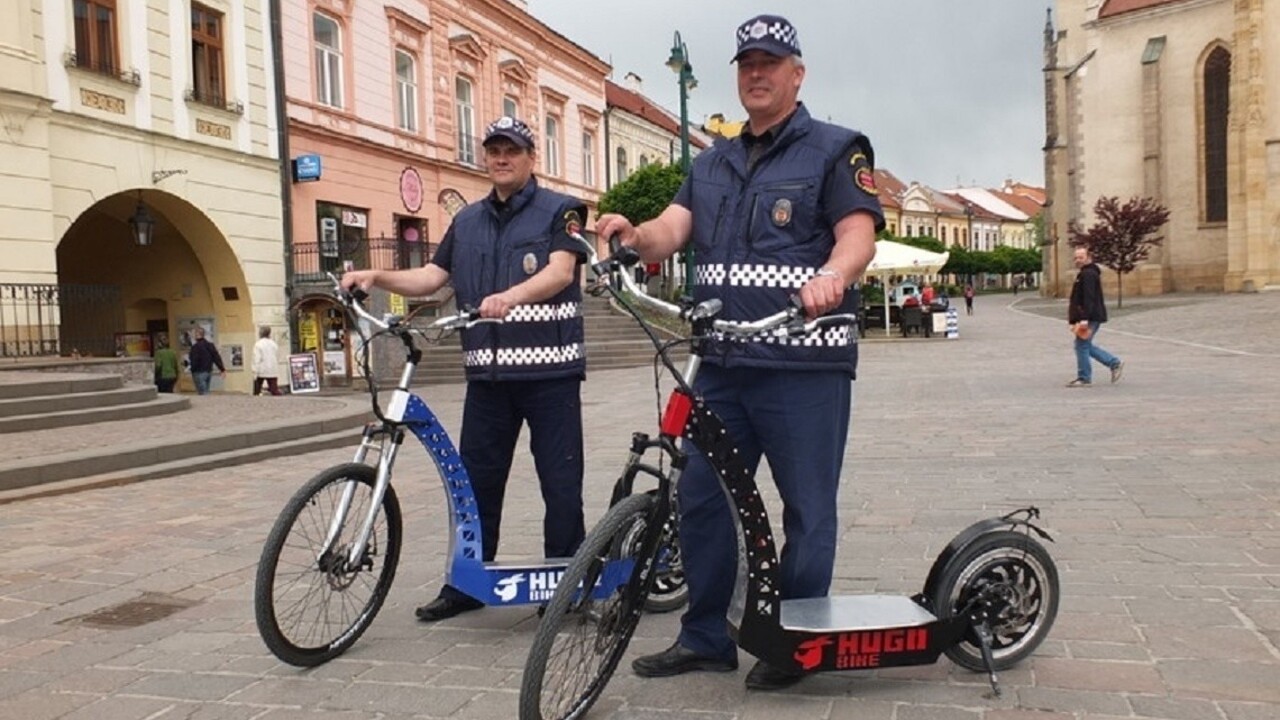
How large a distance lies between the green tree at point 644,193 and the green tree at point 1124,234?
1914 centimetres

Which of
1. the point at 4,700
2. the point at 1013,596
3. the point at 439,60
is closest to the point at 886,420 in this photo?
the point at 1013,596

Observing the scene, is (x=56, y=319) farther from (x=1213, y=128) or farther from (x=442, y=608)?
(x=1213, y=128)

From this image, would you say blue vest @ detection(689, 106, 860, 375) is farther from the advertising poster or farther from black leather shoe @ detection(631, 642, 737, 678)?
the advertising poster

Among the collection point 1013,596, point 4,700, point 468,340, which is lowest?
point 4,700

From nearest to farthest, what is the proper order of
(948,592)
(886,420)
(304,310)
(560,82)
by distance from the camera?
(948,592) < (886,420) < (304,310) < (560,82)

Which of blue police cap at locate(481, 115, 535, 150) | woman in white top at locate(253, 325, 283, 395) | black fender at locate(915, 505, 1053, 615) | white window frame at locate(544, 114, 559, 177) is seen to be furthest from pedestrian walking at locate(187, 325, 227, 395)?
black fender at locate(915, 505, 1053, 615)

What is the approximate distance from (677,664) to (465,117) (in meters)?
26.8

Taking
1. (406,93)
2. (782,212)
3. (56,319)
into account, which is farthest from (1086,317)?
(406,93)

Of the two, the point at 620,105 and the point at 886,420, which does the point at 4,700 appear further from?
the point at 620,105

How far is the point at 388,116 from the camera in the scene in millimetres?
24703

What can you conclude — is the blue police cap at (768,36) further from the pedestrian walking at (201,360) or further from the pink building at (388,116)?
the pink building at (388,116)

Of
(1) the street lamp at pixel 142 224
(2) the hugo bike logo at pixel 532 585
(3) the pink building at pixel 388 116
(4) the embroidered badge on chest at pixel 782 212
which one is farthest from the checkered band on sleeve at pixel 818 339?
(3) the pink building at pixel 388 116

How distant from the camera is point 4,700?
3.52m

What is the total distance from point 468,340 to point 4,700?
2021mm
